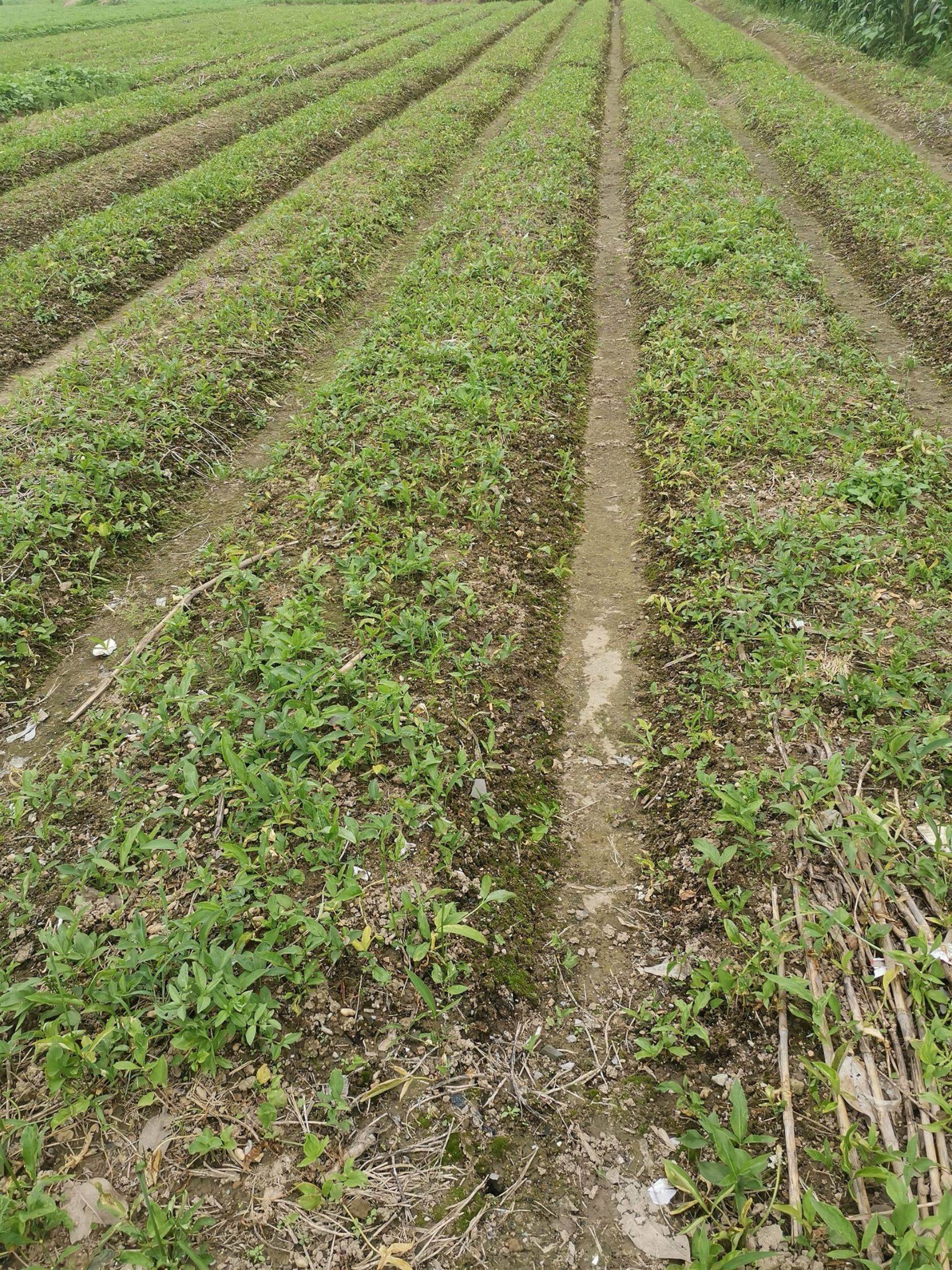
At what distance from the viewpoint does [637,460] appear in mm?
6914

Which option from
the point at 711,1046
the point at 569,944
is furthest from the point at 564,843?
the point at 711,1046

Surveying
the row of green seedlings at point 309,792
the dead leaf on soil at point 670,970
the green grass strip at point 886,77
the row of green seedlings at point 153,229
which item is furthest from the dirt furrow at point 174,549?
the green grass strip at point 886,77

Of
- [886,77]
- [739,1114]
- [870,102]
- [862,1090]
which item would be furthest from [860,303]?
[886,77]

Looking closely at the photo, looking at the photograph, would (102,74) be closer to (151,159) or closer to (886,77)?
(151,159)

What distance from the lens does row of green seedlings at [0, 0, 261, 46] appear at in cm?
3194

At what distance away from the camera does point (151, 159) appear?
14844mm

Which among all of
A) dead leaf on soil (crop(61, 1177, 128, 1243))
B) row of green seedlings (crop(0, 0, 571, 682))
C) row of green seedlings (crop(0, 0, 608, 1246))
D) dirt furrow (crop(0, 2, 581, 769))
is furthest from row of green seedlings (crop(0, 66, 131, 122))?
dead leaf on soil (crop(61, 1177, 128, 1243))

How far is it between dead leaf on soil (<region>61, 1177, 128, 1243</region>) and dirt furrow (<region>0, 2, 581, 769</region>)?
8.28 ft

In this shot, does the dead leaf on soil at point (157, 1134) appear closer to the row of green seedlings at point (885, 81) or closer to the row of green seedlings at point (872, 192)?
the row of green seedlings at point (872, 192)

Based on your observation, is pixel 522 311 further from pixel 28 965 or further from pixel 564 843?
pixel 28 965

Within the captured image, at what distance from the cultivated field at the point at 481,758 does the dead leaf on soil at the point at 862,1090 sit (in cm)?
2

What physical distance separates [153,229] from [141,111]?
1007cm

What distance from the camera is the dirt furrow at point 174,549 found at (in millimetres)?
4753

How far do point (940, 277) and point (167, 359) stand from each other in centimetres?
994
